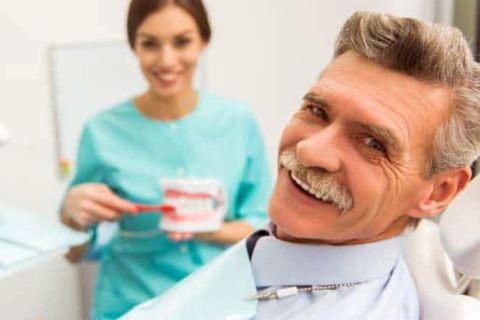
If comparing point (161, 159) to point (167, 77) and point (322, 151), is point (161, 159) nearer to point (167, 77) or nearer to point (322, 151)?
point (167, 77)

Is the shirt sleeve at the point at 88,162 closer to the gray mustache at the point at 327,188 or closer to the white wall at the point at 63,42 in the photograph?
the white wall at the point at 63,42

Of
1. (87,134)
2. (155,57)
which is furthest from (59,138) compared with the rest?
(155,57)

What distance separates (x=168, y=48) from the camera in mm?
1297

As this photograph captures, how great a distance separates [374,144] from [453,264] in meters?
0.21

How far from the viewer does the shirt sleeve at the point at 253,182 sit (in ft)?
Result: 4.47

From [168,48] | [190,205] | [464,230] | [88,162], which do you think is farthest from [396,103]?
[88,162]

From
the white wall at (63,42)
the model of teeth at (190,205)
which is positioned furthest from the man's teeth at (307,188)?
the white wall at (63,42)

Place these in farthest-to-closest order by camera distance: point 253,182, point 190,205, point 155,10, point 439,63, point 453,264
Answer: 1. point 253,182
2. point 155,10
3. point 190,205
4. point 453,264
5. point 439,63

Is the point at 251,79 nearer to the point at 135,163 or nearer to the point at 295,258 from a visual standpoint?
the point at 135,163

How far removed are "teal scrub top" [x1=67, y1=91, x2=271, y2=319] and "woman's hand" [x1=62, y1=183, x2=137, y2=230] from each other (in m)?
0.07

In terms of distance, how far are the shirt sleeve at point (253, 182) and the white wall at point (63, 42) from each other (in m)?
0.17

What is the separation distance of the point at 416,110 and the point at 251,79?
1105mm

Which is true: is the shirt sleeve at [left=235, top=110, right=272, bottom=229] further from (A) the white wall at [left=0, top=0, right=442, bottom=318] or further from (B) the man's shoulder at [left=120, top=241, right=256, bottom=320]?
(B) the man's shoulder at [left=120, top=241, right=256, bottom=320]

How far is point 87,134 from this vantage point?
53.3 inches
